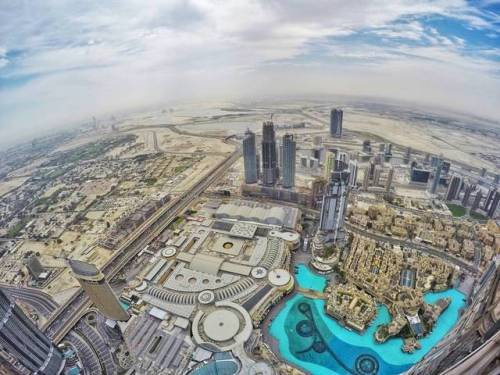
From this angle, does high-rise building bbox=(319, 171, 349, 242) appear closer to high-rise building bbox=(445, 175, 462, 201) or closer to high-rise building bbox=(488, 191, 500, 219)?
high-rise building bbox=(445, 175, 462, 201)

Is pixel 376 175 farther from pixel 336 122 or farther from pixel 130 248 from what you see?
pixel 130 248

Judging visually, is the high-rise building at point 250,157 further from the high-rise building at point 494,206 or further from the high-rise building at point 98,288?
the high-rise building at point 494,206

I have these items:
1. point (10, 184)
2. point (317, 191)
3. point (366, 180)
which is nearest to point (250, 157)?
point (317, 191)

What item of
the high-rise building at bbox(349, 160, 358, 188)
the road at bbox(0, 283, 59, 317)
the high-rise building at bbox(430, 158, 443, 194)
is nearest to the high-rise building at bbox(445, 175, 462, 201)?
the high-rise building at bbox(430, 158, 443, 194)

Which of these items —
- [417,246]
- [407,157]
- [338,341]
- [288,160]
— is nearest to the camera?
[338,341]

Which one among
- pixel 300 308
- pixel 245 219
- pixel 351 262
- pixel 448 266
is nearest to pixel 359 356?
pixel 300 308

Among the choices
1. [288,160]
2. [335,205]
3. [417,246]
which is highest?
[288,160]

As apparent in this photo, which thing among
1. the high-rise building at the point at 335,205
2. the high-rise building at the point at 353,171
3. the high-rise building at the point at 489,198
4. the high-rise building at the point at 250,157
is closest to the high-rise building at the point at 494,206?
the high-rise building at the point at 489,198
